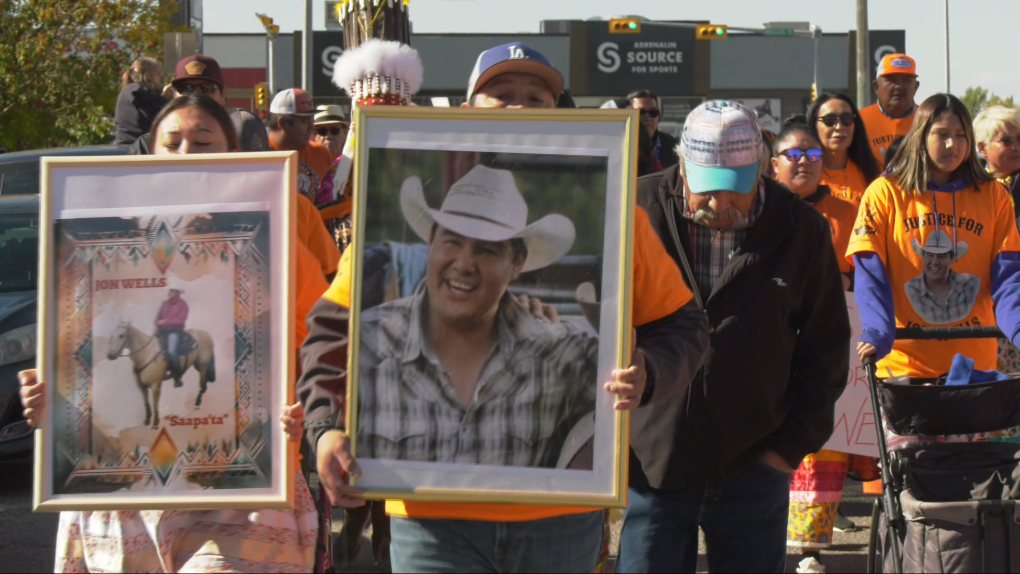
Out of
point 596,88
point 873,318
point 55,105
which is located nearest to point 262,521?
point 873,318

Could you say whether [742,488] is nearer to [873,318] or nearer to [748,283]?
[748,283]

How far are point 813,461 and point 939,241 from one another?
133 cm

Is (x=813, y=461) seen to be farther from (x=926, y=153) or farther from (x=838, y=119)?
(x=838, y=119)

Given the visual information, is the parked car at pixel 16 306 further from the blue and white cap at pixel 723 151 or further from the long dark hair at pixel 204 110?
the blue and white cap at pixel 723 151

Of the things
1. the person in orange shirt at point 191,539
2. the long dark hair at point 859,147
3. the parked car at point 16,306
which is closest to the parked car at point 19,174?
the parked car at point 16,306

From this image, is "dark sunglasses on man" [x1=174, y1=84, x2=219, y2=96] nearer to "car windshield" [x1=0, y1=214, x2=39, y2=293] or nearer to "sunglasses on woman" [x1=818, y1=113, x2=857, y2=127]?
"car windshield" [x1=0, y1=214, x2=39, y2=293]

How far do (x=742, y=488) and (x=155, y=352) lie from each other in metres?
1.72

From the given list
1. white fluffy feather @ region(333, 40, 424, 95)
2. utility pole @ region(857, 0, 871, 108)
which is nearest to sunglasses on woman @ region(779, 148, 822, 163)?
white fluffy feather @ region(333, 40, 424, 95)

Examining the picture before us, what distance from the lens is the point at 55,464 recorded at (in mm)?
2797

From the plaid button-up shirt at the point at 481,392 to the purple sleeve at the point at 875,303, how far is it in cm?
228

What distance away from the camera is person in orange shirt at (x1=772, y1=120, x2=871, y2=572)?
5.73m

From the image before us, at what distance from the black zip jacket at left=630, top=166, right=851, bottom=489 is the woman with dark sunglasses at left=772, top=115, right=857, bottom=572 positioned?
1811 millimetres

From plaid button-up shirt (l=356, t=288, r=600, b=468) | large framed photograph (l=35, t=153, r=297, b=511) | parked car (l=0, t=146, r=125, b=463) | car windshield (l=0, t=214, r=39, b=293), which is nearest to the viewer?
plaid button-up shirt (l=356, t=288, r=600, b=468)

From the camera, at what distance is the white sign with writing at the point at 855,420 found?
5926 mm
